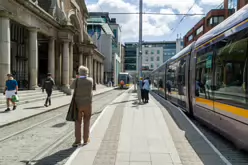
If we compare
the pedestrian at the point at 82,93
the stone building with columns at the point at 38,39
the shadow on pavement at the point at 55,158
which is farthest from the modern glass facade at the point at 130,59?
the shadow on pavement at the point at 55,158

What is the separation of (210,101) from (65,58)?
2312cm

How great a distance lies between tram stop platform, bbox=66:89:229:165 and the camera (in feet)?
17.1

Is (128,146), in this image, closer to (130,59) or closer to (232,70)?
(232,70)

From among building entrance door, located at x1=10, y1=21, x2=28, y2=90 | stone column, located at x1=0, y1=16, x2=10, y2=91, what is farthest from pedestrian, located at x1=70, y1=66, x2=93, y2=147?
building entrance door, located at x1=10, y1=21, x2=28, y2=90

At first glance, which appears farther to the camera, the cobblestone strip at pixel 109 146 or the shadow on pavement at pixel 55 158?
the shadow on pavement at pixel 55 158

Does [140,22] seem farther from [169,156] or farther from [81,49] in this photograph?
[169,156]

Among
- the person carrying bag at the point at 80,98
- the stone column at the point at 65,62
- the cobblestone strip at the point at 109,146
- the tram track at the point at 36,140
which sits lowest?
the tram track at the point at 36,140

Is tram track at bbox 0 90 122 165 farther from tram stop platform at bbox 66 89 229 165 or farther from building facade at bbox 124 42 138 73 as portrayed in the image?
building facade at bbox 124 42 138 73

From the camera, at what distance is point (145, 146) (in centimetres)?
615

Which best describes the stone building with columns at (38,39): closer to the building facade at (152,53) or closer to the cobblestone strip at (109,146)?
the cobblestone strip at (109,146)

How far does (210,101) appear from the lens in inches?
307

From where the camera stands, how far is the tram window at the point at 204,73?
799 centimetres

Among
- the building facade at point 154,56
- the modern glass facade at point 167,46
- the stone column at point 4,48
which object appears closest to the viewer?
the stone column at point 4,48

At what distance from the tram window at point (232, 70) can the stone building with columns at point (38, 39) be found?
1373 centimetres
